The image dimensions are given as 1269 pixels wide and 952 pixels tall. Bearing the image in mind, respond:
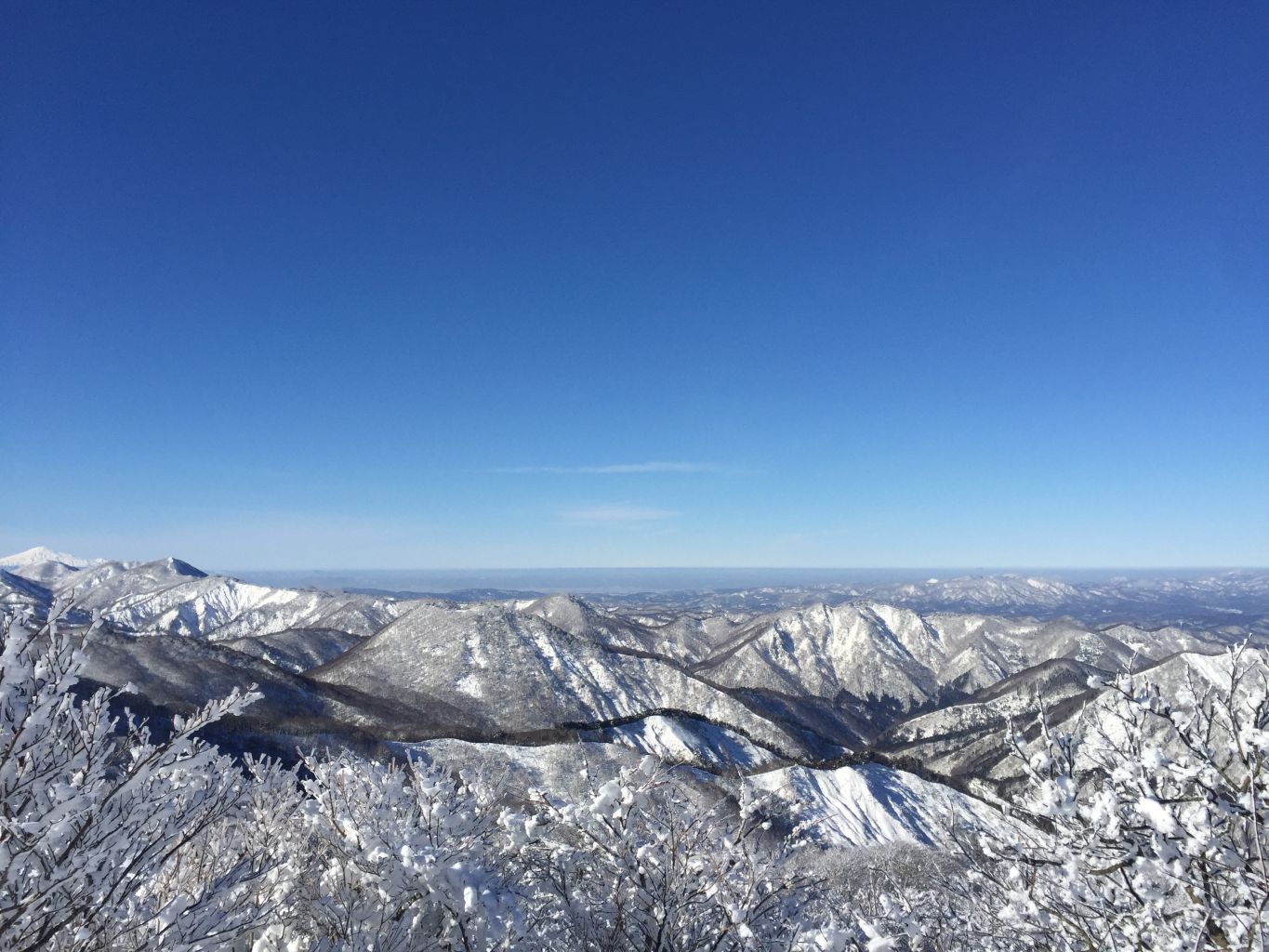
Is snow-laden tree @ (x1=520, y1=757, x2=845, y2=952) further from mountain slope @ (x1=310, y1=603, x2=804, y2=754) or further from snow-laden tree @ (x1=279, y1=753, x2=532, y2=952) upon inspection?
mountain slope @ (x1=310, y1=603, x2=804, y2=754)

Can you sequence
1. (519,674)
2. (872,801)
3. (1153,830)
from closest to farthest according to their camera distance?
(1153,830)
(872,801)
(519,674)

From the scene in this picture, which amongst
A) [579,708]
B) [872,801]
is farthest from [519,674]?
[872,801]

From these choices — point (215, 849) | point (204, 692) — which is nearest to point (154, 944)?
point (215, 849)

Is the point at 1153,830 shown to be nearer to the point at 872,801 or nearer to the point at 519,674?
the point at 872,801

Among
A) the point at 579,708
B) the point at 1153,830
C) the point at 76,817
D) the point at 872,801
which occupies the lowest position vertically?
the point at 579,708

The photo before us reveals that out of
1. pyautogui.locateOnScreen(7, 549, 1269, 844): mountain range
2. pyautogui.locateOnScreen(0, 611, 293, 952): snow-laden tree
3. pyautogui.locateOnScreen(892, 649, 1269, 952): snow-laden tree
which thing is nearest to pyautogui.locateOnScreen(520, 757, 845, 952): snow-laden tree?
pyautogui.locateOnScreen(892, 649, 1269, 952): snow-laden tree

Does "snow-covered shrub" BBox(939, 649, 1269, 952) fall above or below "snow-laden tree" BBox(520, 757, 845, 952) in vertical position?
above

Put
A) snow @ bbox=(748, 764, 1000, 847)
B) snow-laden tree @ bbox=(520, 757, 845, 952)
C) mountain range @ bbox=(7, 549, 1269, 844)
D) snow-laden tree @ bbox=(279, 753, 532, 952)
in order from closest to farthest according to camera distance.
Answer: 1. snow-laden tree @ bbox=(279, 753, 532, 952)
2. snow-laden tree @ bbox=(520, 757, 845, 952)
3. snow @ bbox=(748, 764, 1000, 847)
4. mountain range @ bbox=(7, 549, 1269, 844)

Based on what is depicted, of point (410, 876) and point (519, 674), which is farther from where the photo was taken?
point (519, 674)

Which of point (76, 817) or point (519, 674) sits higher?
point (76, 817)

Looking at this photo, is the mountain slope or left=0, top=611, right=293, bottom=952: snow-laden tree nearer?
left=0, top=611, right=293, bottom=952: snow-laden tree
